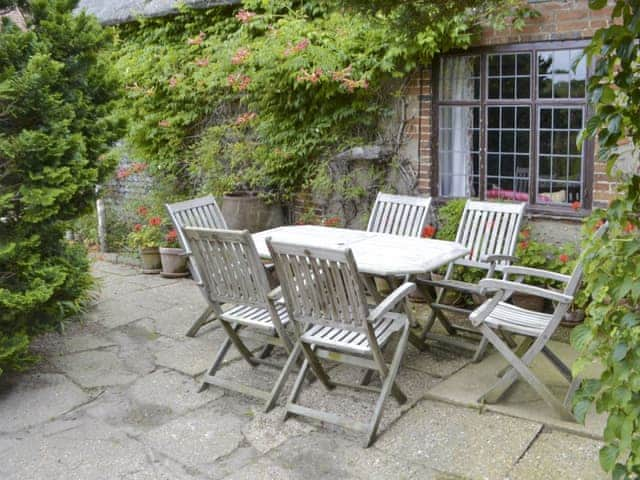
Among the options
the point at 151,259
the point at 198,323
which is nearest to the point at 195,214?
the point at 198,323

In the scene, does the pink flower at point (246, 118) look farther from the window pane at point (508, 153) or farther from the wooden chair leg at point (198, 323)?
A: the wooden chair leg at point (198, 323)

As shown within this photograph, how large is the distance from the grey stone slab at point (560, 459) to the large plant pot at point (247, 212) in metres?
4.76

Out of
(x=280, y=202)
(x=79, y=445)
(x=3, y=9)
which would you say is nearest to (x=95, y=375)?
(x=79, y=445)

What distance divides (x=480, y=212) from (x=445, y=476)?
2681 millimetres

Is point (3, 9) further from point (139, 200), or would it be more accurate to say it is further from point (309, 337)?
point (139, 200)

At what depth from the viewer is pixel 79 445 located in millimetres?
3994

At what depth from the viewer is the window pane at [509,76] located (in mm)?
6359

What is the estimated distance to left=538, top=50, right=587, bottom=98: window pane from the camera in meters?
6.10

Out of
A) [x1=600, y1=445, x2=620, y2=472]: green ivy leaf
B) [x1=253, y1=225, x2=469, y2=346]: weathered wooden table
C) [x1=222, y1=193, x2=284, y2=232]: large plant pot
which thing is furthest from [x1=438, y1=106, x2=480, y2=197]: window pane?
[x1=600, y1=445, x2=620, y2=472]: green ivy leaf

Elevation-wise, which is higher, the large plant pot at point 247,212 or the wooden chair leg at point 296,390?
the large plant pot at point 247,212

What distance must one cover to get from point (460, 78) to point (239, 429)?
4116mm

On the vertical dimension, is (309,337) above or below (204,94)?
below

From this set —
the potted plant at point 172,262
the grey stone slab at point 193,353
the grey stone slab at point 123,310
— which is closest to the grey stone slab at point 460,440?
the grey stone slab at point 193,353

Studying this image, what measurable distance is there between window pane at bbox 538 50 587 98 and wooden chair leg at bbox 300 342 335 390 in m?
3.36
